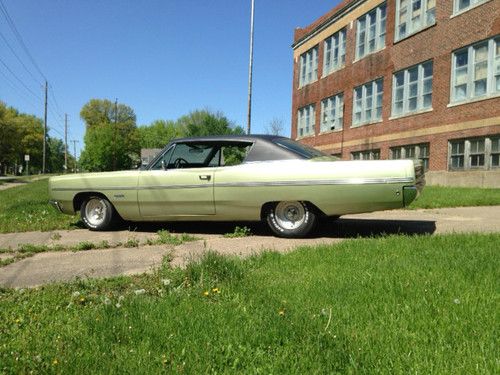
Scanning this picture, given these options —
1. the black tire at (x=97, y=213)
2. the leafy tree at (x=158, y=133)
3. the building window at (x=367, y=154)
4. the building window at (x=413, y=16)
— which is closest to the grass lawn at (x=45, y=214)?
the black tire at (x=97, y=213)

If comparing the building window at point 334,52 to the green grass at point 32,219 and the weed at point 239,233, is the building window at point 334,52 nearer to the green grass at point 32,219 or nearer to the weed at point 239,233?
the green grass at point 32,219

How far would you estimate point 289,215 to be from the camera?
664cm

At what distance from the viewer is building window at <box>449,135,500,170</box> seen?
724 inches

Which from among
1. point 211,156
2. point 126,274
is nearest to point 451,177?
point 211,156

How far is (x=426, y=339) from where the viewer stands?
2570 millimetres

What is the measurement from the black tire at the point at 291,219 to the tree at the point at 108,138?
61161 millimetres

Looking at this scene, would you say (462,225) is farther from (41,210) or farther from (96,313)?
(41,210)

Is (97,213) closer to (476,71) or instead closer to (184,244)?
(184,244)

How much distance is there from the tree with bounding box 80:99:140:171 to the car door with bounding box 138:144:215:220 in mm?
60012

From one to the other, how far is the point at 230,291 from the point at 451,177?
18512 millimetres

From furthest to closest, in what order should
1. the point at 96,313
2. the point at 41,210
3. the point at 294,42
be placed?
the point at 294,42 < the point at 41,210 < the point at 96,313

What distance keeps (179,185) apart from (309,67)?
98.8 ft

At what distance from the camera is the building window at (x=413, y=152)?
2227 cm

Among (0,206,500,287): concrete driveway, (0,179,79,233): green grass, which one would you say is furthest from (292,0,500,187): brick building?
(0,179,79,233): green grass
